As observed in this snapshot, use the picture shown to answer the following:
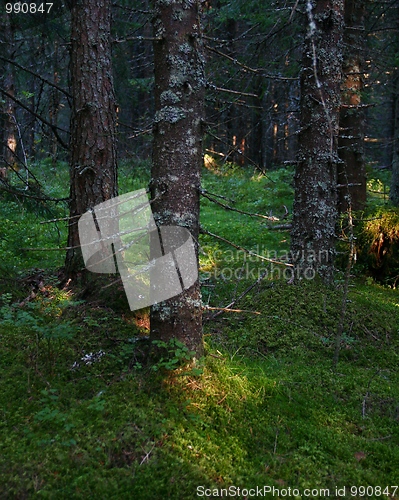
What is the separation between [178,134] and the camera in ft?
11.6

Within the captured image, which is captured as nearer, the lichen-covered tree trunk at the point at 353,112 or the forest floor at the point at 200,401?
the forest floor at the point at 200,401

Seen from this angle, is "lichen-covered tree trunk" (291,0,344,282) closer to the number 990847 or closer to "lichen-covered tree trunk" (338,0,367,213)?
"lichen-covered tree trunk" (338,0,367,213)

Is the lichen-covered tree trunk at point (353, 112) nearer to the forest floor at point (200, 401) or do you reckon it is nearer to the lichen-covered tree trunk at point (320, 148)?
the lichen-covered tree trunk at point (320, 148)

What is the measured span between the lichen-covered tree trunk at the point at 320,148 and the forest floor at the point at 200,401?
0.51 metres

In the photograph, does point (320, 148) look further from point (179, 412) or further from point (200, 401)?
point (179, 412)

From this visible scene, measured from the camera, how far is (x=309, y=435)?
3.29m

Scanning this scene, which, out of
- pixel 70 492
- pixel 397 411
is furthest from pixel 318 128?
pixel 70 492

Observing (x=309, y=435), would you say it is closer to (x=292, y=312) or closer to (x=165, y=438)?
(x=165, y=438)

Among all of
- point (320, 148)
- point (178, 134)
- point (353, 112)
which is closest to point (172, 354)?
point (178, 134)

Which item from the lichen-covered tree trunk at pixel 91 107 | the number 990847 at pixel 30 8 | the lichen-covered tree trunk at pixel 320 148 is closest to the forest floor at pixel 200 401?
the lichen-covered tree trunk at pixel 320 148

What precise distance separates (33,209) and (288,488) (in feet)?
14.9

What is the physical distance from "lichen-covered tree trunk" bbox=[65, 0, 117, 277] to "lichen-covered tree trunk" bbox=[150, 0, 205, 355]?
167 centimetres

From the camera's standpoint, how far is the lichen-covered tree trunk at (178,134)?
3.45m

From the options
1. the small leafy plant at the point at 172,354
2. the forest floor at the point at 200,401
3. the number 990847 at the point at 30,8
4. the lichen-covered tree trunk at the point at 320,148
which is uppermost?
the number 990847 at the point at 30,8
